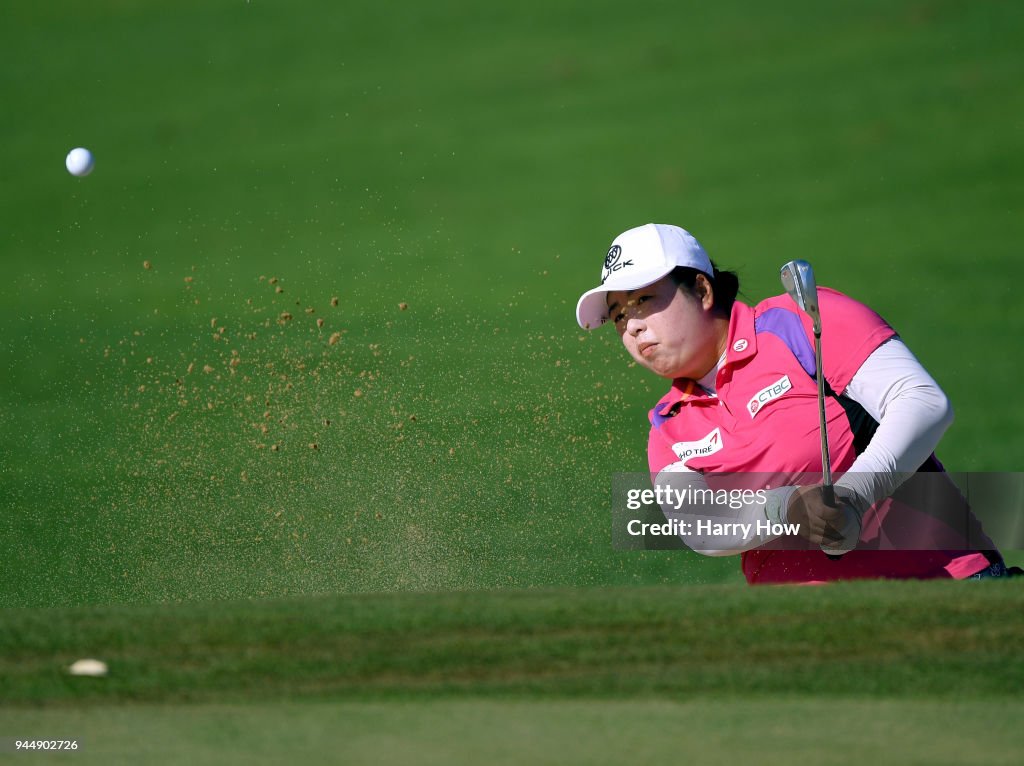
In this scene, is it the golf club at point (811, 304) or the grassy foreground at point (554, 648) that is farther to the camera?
the golf club at point (811, 304)

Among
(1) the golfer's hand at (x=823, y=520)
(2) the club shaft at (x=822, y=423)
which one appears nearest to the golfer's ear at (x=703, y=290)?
(2) the club shaft at (x=822, y=423)

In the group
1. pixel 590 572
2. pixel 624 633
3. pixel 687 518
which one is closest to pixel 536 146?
pixel 590 572

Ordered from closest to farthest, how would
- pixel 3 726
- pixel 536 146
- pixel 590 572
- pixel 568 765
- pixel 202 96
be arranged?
pixel 568 765 < pixel 3 726 < pixel 590 572 < pixel 536 146 < pixel 202 96

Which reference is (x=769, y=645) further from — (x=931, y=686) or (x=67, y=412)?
(x=67, y=412)

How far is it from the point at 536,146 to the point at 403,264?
364 cm

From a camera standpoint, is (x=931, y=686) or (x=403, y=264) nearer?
(x=931, y=686)

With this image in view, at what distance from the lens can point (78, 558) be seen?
16.2 ft

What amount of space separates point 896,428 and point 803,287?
1.16 feet

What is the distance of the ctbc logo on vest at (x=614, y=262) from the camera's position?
346 cm

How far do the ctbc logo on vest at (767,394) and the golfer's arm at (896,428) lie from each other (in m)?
0.19

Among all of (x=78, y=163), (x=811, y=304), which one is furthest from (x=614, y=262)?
(x=78, y=163)

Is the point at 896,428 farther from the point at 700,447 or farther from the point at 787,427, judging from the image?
the point at 700,447

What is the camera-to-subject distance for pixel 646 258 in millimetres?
3434

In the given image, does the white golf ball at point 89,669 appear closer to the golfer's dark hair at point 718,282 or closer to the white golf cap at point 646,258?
the white golf cap at point 646,258
